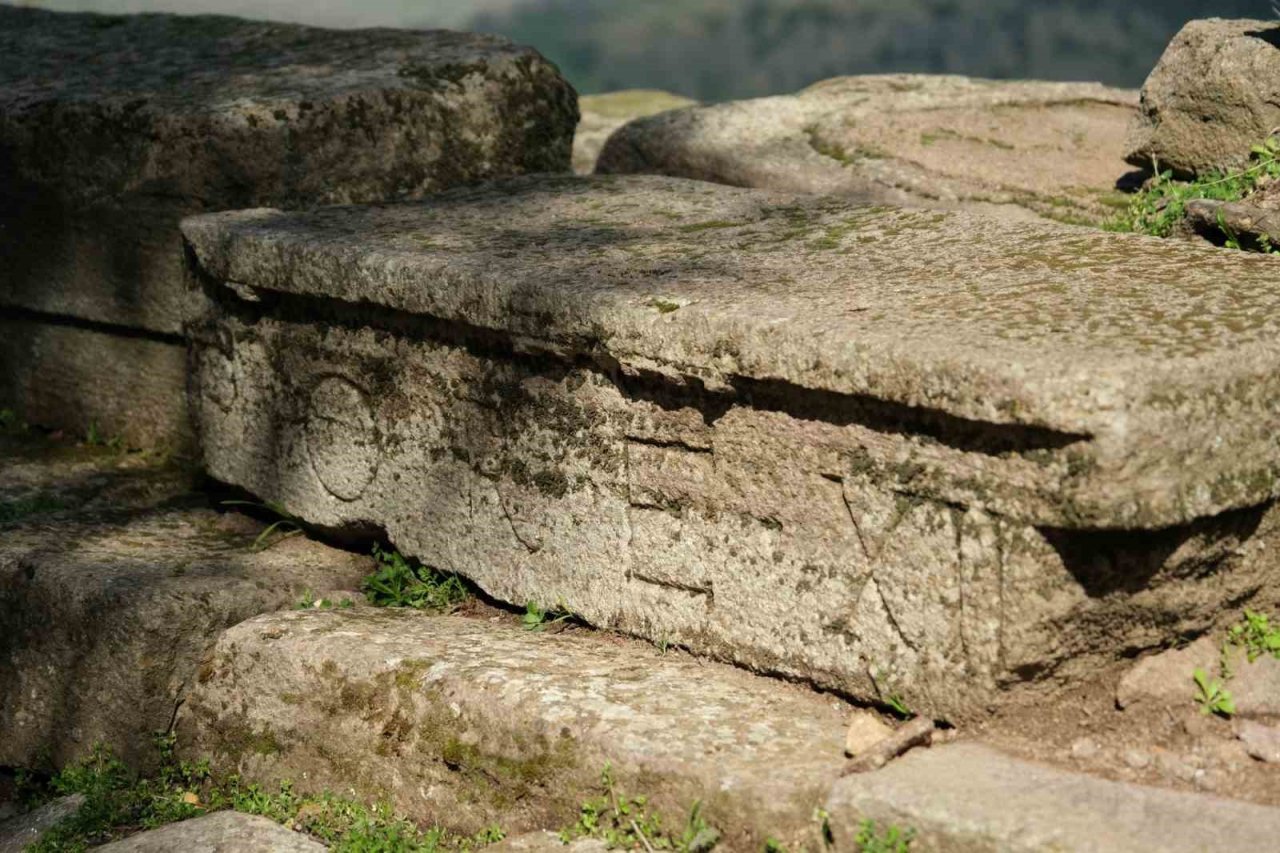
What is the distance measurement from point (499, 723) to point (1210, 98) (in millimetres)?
2163

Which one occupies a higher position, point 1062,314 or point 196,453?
point 1062,314

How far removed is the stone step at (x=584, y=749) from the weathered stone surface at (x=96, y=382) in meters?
1.17

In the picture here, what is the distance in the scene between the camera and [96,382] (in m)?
4.03

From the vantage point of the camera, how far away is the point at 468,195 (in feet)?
12.0

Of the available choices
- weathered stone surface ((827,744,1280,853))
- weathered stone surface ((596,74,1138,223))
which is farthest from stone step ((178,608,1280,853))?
weathered stone surface ((596,74,1138,223))

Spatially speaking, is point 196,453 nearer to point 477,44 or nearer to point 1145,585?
point 477,44

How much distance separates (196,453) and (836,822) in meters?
1.97

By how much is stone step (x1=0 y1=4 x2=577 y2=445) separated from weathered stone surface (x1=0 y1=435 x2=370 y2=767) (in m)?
0.68

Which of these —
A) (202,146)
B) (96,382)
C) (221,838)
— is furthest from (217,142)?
(221,838)

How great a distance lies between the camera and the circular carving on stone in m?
3.13

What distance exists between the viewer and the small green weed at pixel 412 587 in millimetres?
3047

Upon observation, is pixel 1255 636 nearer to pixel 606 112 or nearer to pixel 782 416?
pixel 782 416

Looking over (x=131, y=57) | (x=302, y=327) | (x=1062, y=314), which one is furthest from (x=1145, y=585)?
(x=131, y=57)

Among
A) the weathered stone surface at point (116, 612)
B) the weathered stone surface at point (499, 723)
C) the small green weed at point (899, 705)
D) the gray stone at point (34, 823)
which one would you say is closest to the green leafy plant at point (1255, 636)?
the small green weed at point (899, 705)
